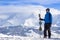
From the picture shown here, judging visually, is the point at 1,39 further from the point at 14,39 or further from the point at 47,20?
the point at 47,20

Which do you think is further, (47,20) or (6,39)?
(47,20)

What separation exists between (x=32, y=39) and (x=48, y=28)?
6.47 feet

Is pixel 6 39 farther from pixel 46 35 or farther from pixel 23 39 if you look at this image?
pixel 46 35

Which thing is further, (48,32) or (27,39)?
(48,32)

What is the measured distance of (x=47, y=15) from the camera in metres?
17.8

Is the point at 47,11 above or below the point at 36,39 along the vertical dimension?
above

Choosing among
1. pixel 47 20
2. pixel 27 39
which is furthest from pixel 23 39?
pixel 47 20

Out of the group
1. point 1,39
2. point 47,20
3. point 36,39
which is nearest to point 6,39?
point 1,39

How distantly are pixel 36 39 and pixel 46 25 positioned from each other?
1.86 meters

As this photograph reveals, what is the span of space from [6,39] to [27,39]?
0.93 meters

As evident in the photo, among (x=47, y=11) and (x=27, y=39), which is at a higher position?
(x=47, y=11)

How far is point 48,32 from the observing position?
59.9ft

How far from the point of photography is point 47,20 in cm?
1786

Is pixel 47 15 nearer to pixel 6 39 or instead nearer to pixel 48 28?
pixel 48 28
